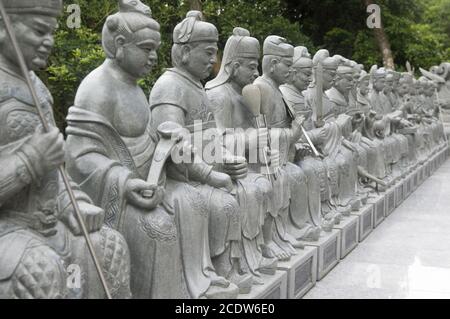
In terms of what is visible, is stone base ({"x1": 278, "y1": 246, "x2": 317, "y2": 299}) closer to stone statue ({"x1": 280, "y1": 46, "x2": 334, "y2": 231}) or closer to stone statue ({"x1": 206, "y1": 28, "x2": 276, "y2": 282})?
stone statue ({"x1": 206, "y1": 28, "x2": 276, "y2": 282})

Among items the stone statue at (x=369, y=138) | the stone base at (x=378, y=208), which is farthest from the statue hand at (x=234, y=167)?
the stone statue at (x=369, y=138)

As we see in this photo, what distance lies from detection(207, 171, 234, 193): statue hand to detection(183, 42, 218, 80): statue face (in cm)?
61

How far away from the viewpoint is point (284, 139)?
492 centimetres

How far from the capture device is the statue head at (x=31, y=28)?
2.39m

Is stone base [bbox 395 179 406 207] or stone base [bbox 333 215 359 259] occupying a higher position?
A: stone base [bbox 333 215 359 259]

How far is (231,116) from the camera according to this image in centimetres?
446

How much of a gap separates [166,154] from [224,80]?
51.6 inches

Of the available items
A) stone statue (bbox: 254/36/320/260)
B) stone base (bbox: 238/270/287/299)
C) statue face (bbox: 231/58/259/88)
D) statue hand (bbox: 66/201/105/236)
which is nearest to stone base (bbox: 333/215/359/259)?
stone statue (bbox: 254/36/320/260)

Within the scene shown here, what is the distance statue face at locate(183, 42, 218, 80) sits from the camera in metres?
3.78

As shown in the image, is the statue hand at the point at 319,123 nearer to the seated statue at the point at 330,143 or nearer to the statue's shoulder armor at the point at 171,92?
the seated statue at the point at 330,143

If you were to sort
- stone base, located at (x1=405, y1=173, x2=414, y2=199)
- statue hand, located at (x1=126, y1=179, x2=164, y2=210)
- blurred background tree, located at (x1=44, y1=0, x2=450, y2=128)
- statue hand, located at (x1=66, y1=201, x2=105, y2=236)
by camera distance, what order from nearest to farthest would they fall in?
1. statue hand, located at (x1=66, y1=201, x2=105, y2=236)
2. statue hand, located at (x1=126, y1=179, x2=164, y2=210)
3. blurred background tree, located at (x1=44, y1=0, x2=450, y2=128)
4. stone base, located at (x1=405, y1=173, x2=414, y2=199)

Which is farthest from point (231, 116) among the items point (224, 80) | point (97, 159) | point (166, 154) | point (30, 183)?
point (30, 183)

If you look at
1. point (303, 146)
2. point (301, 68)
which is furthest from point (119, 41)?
point (301, 68)

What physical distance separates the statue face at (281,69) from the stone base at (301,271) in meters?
1.31
